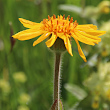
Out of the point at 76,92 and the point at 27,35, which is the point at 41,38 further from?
the point at 76,92

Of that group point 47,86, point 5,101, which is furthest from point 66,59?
point 5,101

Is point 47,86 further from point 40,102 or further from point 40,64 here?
point 40,64

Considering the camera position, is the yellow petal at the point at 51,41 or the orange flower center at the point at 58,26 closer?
the yellow petal at the point at 51,41

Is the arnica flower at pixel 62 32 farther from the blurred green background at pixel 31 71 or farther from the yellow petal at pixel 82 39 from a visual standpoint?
the blurred green background at pixel 31 71

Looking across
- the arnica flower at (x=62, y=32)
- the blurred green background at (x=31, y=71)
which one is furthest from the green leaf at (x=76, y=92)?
the arnica flower at (x=62, y=32)

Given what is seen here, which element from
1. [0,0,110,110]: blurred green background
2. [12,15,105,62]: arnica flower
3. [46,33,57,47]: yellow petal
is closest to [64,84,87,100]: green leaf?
[0,0,110,110]: blurred green background

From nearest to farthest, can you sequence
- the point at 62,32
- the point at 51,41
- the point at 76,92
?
the point at 51,41 < the point at 62,32 < the point at 76,92

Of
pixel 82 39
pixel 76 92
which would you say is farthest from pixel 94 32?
pixel 76 92

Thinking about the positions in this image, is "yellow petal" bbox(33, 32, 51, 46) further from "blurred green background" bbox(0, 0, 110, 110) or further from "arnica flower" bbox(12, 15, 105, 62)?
"blurred green background" bbox(0, 0, 110, 110)
